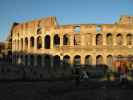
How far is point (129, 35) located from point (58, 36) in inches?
339

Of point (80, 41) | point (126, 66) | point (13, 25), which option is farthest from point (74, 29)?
point (13, 25)

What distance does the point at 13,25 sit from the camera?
1598 inches

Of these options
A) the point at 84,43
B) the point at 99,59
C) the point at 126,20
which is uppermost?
the point at 126,20

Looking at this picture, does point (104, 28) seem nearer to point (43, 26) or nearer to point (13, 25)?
point (43, 26)

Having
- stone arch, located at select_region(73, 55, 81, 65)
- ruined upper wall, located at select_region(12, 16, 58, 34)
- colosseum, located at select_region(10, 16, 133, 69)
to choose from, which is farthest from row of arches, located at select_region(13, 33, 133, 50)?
stone arch, located at select_region(73, 55, 81, 65)

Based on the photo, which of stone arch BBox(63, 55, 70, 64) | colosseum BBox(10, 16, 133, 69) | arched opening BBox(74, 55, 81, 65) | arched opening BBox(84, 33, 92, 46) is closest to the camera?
colosseum BBox(10, 16, 133, 69)

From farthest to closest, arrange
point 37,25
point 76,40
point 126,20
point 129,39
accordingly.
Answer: point 37,25, point 126,20, point 129,39, point 76,40

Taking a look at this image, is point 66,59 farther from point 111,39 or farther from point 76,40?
point 111,39

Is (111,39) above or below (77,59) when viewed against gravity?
above

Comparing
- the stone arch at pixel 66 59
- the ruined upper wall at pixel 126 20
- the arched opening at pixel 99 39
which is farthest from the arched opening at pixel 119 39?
the stone arch at pixel 66 59

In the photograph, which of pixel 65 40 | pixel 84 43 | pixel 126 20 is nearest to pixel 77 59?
pixel 84 43

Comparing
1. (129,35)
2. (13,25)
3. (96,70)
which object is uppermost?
(13,25)

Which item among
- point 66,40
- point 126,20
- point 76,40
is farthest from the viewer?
point 66,40

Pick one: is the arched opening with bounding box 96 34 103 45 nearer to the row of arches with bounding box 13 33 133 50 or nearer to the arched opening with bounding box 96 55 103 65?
the row of arches with bounding box 13 33 133 50
